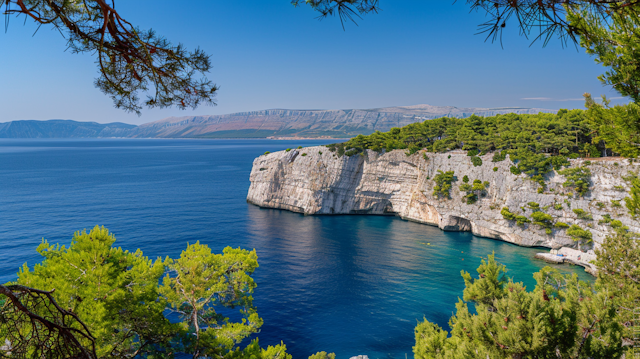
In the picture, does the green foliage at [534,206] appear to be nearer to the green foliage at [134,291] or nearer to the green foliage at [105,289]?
the green foliage at [134,291]

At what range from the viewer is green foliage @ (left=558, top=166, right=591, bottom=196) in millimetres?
43491

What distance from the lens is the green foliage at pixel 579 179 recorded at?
143 feet

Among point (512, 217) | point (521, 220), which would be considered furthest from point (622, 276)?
point (512, 217)

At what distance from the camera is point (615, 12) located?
663 cm

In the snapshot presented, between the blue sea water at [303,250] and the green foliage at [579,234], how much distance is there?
17.4 feet

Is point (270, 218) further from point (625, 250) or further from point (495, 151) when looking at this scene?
point (625, 250)

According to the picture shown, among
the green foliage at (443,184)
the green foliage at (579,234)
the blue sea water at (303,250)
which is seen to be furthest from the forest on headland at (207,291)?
the green foliage at (443,184)

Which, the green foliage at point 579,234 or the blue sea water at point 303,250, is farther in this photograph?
the green foliage at point 579,234

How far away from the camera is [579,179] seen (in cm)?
4366

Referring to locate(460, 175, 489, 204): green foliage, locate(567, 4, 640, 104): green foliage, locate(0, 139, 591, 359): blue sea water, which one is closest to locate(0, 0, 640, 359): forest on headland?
locate(567, 4, 640, 104): green foliage

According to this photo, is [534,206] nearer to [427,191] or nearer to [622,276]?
[427,191]

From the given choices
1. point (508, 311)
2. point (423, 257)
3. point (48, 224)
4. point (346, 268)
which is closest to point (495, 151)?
point (423, 257)

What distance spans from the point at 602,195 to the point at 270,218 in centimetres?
5058

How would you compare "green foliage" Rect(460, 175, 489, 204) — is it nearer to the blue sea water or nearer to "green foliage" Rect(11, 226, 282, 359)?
the blue sea water
